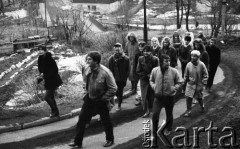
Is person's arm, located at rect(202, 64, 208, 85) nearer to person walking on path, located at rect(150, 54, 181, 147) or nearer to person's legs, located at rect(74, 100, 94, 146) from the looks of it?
person walking on path, located at rect(150, 54, 181, 147)

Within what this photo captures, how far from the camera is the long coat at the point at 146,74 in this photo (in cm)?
905

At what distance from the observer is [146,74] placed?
919 cm

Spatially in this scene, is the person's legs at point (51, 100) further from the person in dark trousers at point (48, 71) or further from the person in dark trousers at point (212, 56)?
the person in dark trousers at point (212, 56)

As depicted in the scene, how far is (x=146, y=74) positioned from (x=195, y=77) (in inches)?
46.2

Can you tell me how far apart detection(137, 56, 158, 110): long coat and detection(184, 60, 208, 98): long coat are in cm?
84

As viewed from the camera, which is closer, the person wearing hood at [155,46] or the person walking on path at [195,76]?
the person walking on path at [195,76]

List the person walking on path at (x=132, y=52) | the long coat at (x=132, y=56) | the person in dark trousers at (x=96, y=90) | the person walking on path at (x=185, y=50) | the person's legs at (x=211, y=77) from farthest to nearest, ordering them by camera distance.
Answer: the person's legs at (x=211, y=77), the person walking on path at (x=185, y=50), the long coat at (x=132, y=56), the person walking on path at (x=132, y=52), the person in dark trousers at (x=96, y=90)

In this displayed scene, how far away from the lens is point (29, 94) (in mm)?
13453

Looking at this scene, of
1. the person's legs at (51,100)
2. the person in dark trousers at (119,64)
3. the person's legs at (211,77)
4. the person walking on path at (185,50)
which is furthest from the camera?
the person's legs at (211,77)

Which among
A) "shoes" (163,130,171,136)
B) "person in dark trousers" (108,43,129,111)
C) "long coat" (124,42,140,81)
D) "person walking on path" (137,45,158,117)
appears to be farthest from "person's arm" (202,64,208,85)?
"long coat" (124,42,140,81)


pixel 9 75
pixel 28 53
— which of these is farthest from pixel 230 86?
pixel 28 53

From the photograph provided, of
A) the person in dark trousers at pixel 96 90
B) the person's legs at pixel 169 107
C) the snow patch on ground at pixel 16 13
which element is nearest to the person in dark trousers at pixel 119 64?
the person's legs at pixel 169 107

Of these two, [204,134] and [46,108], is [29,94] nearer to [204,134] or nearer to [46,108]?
[46,108]

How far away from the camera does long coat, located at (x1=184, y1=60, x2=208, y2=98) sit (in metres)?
9.02
